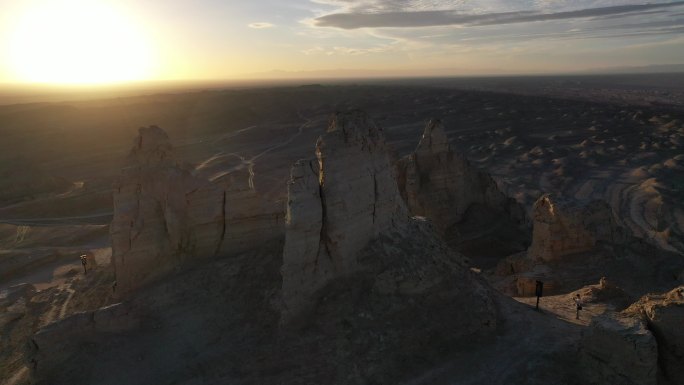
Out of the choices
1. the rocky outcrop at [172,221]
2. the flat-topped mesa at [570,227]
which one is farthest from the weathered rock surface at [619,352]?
the rocky outcrop at [172,221]

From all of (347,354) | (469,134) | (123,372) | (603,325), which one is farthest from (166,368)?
(469,134)

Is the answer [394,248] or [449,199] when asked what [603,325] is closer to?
[394,248]

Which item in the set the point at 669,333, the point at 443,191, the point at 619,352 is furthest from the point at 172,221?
the point at 443,191

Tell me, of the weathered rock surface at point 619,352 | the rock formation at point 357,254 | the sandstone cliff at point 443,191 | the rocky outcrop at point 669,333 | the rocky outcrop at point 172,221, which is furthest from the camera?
the sandstone cliff at point 443,191

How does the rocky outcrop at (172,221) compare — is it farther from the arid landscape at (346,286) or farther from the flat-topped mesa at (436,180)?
the flat-topped mesa at (436,180)

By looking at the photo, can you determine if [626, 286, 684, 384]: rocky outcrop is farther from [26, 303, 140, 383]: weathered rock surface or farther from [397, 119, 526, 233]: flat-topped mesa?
[397, 119, 526, 233]: flat-topped mesa

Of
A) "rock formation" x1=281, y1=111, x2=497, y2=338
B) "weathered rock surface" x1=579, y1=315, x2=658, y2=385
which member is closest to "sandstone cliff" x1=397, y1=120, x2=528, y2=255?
"rock formation" x1=281, y1=111, x2=497, y2=338
